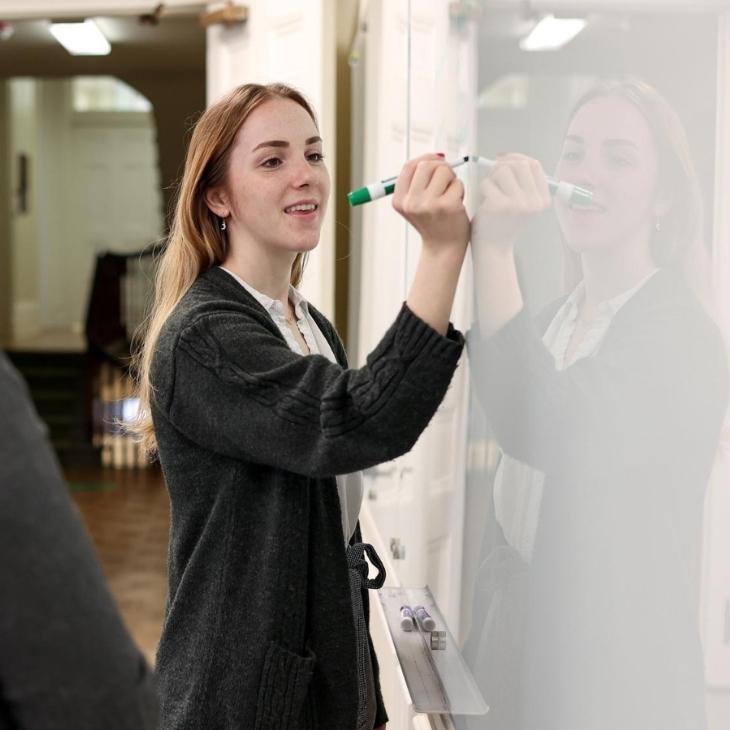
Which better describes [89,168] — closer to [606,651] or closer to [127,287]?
[127,287]

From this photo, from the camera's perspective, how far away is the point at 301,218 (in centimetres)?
142

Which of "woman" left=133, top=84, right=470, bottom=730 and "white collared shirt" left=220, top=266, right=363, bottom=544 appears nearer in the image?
"woman" left=133, top=84, right=470, bottom=730

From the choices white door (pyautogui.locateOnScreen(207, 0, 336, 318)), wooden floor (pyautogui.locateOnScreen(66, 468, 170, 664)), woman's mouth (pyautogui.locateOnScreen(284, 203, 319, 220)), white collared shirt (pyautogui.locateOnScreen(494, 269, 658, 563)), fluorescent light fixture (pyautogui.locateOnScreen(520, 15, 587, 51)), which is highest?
white door (pyautogui.locateOnScreen(207, 0, 336, 318))

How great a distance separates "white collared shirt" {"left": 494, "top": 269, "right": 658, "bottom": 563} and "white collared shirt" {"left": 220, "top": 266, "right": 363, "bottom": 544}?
0.81 feet

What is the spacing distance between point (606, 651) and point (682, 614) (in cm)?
17

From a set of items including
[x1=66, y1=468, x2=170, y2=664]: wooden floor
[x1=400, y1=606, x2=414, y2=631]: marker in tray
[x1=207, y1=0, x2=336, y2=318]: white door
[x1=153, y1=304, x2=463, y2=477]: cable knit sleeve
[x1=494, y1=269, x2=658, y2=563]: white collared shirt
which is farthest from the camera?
[x1=66, y1=468, x2=170, y2=664]: wooden floor

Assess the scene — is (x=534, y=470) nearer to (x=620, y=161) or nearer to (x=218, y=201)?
(x=620, y=161)

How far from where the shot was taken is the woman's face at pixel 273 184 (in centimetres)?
141

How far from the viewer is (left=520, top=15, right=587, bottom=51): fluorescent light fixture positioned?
935mm

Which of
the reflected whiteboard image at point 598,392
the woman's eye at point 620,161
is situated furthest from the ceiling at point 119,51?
the woman's eye at point 620,161

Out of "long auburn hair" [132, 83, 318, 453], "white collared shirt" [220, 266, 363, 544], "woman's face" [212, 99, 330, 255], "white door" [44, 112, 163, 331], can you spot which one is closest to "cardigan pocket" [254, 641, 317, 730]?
"white collared shirt" [220, 266, 363, 544]

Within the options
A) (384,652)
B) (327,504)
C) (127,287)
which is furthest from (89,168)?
(327,504)

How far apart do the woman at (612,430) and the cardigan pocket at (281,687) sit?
244 millimetres

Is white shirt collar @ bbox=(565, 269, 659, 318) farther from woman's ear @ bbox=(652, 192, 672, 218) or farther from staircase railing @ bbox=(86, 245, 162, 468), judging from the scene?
staircase railing @ bbox=(86, 245, 162, 468)
